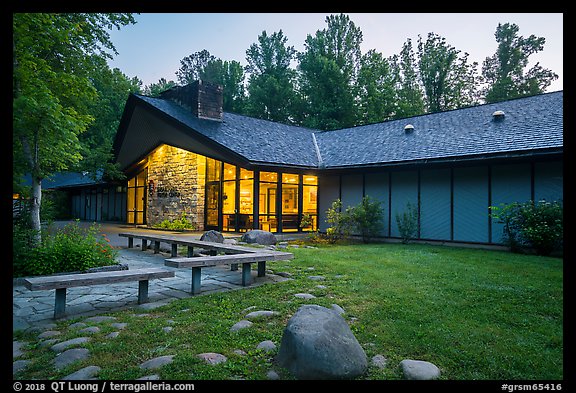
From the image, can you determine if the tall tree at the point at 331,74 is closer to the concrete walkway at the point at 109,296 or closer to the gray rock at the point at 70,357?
the concrete walkway at the point at 109,296

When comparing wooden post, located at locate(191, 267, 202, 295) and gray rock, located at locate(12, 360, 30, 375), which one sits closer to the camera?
gray rock, located at locate(12, 360, 30, 375)

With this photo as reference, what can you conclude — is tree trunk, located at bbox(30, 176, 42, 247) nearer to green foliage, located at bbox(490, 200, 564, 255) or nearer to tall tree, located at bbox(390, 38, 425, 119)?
green foliage, located at bbox(490, 200, 564, 255)

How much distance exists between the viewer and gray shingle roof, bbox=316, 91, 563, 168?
33.8 ft

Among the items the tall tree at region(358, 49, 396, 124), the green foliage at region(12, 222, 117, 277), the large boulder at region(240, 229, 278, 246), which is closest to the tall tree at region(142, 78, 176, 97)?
the tall tree at region(358, 49, 396, 124)

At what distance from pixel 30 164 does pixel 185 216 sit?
9.29 metres

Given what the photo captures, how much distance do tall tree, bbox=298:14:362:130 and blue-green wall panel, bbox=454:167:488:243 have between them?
62.1ft

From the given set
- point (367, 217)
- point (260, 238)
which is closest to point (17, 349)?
point (260, 238)

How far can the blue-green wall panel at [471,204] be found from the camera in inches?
427

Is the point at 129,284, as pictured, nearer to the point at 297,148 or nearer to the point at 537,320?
the point at 537,320

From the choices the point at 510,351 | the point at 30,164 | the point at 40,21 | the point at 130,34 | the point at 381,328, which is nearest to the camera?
the point at 510,351

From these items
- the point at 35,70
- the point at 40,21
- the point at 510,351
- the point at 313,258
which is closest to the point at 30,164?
the point at 35,70

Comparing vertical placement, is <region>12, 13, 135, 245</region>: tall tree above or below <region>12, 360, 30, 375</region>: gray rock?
above

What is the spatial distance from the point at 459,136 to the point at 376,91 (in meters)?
19.1

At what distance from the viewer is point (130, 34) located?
10.3 metres
